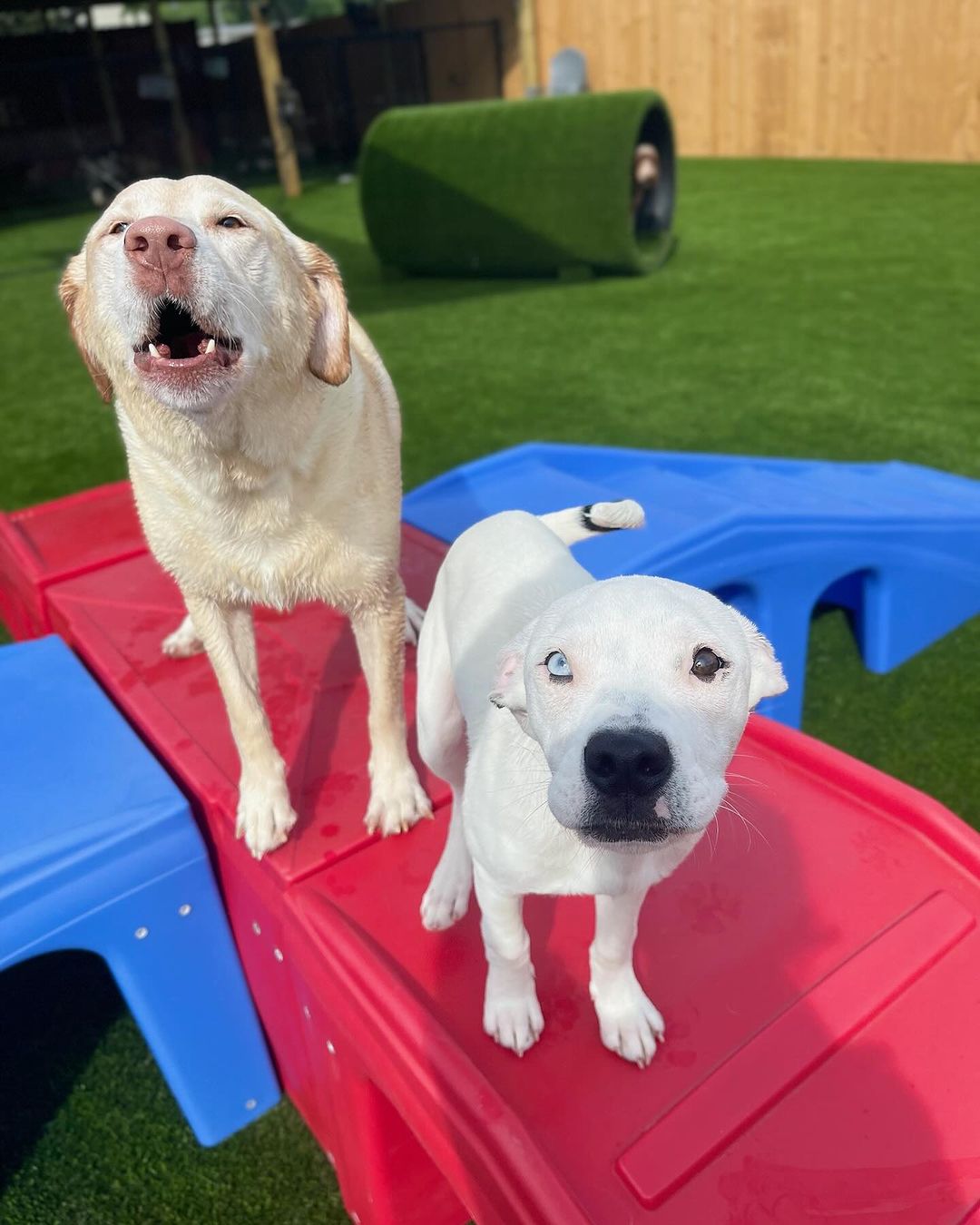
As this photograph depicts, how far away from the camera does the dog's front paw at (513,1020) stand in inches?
49.6

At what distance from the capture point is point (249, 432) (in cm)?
137

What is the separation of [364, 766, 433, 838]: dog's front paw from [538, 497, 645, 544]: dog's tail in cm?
52

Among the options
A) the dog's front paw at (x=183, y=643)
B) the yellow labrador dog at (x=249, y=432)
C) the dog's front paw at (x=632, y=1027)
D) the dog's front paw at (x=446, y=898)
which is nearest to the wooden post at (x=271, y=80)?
the dog's front paw at (x=183, y=643)

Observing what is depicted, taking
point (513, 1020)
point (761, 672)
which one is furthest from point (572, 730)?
point (513, 1020)

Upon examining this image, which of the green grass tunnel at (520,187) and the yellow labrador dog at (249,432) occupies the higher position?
the yellow labrador dog at (249,432)

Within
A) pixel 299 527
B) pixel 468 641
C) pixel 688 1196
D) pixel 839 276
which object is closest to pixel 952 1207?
pixel 688 1196

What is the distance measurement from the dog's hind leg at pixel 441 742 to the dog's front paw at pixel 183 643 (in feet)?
2.72

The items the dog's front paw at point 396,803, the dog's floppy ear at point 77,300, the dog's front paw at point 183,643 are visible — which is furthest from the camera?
the dog's front paw at point 183,643

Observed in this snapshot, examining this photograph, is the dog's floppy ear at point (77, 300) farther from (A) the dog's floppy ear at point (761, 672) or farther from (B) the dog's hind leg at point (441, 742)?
(A) the dog's floppy ear at point (761, 672)

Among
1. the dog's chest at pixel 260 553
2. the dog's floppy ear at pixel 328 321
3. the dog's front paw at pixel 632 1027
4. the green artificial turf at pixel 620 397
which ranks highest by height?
the dog's floppy ear at pixel 328 321

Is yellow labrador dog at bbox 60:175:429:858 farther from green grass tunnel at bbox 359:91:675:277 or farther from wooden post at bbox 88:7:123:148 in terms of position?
wooden post at bbox 88:7:123:148

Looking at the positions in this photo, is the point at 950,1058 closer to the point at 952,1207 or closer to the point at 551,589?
the point at 952,1207

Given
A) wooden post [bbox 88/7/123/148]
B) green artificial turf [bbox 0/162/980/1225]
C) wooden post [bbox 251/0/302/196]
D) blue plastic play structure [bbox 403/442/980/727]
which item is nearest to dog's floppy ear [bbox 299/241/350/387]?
blue plastic play structure [bbox 403/442/980/727]

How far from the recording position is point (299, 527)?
1505 mm
